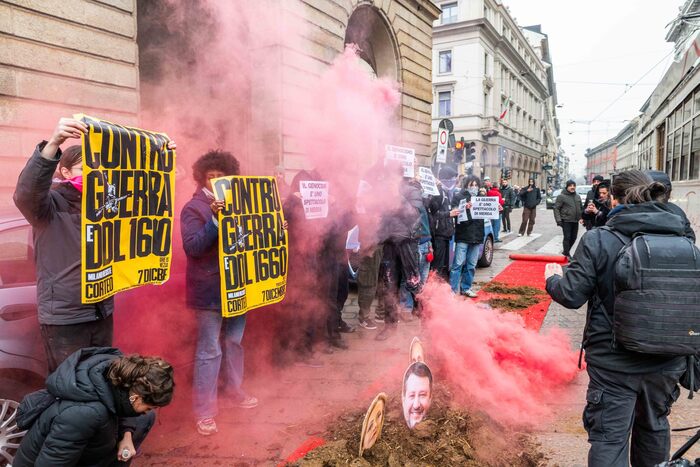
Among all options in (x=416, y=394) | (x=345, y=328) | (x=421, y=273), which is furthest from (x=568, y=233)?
(x=416, y=394)

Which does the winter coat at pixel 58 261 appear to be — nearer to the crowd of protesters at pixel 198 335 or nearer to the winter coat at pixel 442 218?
the crowd of protesters at pixel 198 335

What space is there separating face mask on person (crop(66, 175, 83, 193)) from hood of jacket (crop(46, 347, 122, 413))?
1002 mm

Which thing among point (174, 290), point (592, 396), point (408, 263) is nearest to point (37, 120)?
point (174, 290)

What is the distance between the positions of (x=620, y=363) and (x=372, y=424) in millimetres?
1336

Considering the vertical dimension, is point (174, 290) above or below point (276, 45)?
below

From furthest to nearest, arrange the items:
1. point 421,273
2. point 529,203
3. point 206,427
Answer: point 529,203 → point 421,273 → point 206,427

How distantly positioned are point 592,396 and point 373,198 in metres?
3.45

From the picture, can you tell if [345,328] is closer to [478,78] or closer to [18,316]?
[18,316]

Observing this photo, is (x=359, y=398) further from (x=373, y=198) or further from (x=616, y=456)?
(x=373, y=198)

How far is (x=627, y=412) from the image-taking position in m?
2.28

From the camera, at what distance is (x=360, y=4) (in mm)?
10633

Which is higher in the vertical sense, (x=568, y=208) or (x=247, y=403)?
(x=568, y=208)

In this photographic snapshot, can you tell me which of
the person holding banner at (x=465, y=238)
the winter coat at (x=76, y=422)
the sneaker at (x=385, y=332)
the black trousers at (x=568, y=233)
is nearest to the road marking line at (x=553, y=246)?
the black trousers at (x=568, y=233)

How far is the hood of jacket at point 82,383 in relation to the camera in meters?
2.02
